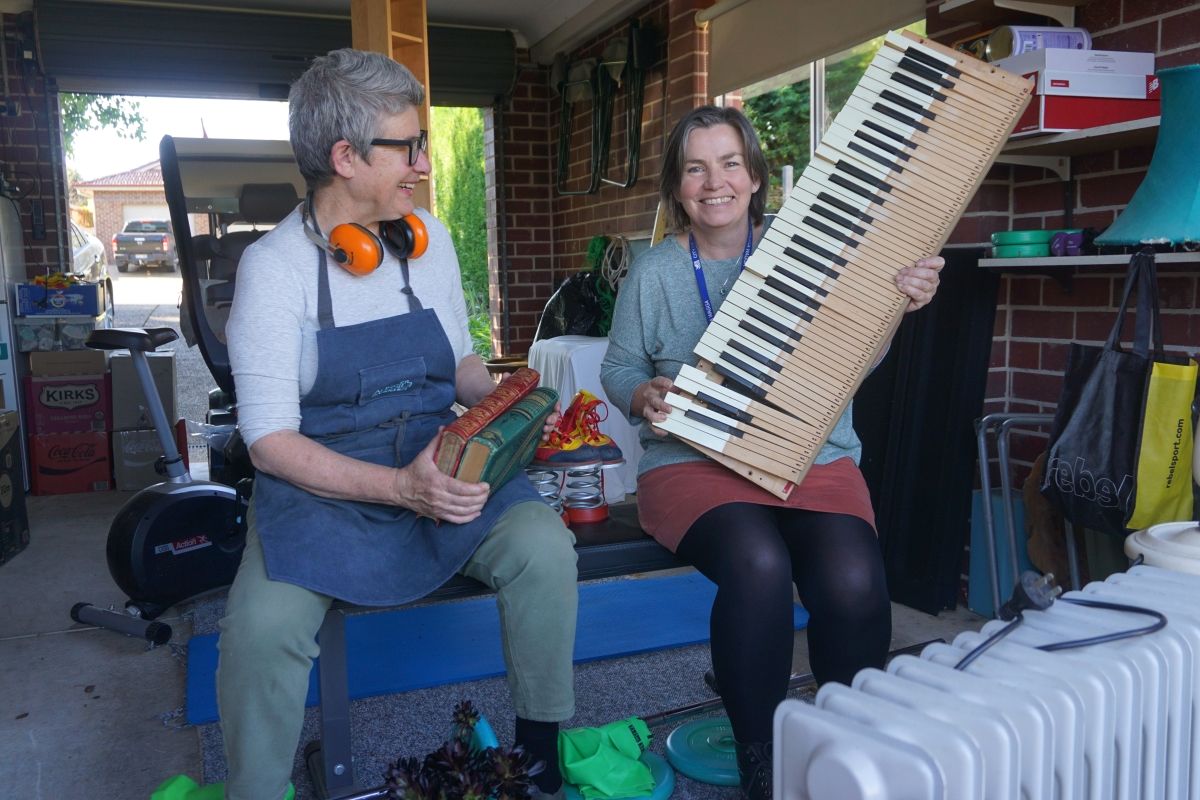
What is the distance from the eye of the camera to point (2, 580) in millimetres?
3645

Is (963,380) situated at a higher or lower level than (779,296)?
lower

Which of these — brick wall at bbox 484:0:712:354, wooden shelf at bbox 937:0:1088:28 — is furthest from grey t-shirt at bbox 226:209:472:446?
brick wall at bbox 484:0:712:354

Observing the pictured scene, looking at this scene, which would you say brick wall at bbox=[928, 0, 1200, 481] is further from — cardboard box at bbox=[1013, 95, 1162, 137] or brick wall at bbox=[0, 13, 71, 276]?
brick wall at bbox=[0, 13, 71, 276]

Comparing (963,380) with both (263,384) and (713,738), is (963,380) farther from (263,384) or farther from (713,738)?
(263,384)

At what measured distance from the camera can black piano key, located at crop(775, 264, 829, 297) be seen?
1.89m

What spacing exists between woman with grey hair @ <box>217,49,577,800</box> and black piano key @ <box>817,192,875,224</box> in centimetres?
74

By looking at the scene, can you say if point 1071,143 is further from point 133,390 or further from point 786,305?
point 133,390

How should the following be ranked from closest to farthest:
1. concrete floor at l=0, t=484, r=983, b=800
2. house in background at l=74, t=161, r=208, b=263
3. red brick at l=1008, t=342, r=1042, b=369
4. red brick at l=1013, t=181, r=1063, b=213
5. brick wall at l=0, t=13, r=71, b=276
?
concrete floor at l=0, t=484, r=983, b=800
red brick at l=1013, t=181, r=1063, b=213
red brick at l=1008, t=342, r=1042, b=369
brick wall at l=0, t=13, r=71, b=276
house in background at l=74, t=161, r=208, b=263

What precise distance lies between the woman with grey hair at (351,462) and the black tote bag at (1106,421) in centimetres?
122

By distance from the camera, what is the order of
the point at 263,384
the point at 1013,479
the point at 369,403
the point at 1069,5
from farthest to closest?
1. the point at 1013,479
2. the point at 1069,5
3. the point at 369,403
4. the point at 263,384

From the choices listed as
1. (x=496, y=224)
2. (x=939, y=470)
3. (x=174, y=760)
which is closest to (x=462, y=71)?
(x=496, y=224)

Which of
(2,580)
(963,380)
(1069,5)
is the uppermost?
(1069,5)

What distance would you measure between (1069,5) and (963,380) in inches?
39.8

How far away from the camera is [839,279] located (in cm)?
189
